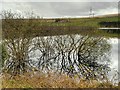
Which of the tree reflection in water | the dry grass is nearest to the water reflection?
the tree reflection in water

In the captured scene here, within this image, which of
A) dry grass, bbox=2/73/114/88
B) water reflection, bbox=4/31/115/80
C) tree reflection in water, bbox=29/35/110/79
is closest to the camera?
dry grass, bbox=2/73/114/88

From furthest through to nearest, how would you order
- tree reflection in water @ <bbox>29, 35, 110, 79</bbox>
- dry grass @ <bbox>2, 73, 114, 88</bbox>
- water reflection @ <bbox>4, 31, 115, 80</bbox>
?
tree reflection in water @ <bbox>29, 35, 110, 79</bbox> → water reflection @ <bbox>4, 31, 115, 80</bbox> → dry grass @ <bbox>2, 73, 114, 88</bbox>

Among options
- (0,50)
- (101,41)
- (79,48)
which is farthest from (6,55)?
(101,41)

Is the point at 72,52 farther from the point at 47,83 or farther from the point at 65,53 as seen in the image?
the point at 47,83

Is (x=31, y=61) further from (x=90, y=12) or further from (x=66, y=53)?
(x=90, y=12)

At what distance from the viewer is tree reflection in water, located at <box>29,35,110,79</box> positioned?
800 inches

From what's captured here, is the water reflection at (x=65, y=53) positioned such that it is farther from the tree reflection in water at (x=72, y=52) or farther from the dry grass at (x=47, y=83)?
the dry grass at (x=47, y=83)

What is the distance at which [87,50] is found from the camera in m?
21.6

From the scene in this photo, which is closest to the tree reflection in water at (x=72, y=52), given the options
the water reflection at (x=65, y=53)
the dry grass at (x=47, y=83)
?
the water reflection at (x=65, y=53)

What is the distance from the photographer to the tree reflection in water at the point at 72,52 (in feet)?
66.6

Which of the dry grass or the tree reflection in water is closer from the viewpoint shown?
the dry grass

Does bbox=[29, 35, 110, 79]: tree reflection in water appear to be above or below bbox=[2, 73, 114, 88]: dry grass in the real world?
above

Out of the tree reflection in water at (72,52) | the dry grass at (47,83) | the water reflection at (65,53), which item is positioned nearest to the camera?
the dry grass at (47,83)

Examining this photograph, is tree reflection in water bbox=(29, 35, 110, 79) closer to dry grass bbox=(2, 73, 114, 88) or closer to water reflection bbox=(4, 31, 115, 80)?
water reflection bbox=(4, 31, 115, 80)
